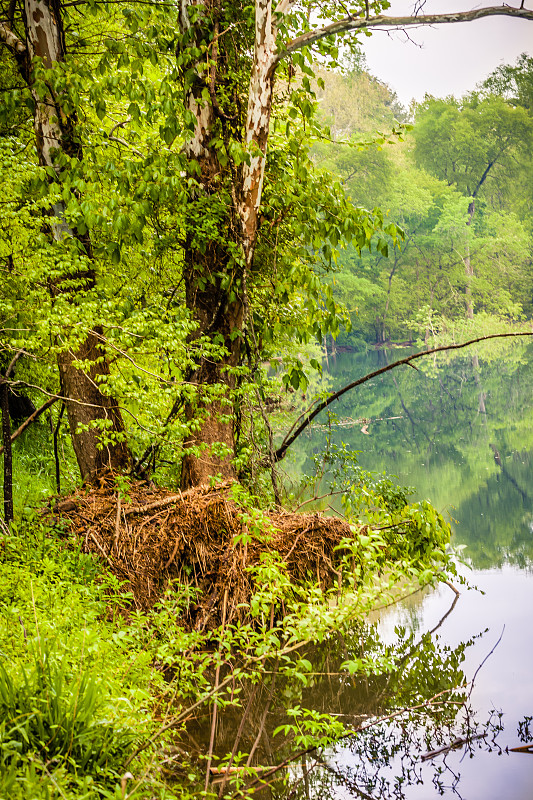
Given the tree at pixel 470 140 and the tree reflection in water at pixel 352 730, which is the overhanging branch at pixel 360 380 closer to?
the tree reflection in water at pixel 352 730

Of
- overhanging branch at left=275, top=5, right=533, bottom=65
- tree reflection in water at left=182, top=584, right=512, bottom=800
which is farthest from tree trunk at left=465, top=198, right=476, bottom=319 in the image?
tree reflection in water at left=182, top=584, right=512, bottom=800

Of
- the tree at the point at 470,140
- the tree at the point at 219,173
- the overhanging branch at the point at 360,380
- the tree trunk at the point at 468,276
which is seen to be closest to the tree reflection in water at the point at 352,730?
the tree at the point at 219,173

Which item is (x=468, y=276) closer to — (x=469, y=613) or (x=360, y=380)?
(x=469, y=613)

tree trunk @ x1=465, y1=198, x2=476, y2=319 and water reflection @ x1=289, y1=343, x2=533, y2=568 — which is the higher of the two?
tree trunk @ x1=465, y1=198, x2=476, y2=319

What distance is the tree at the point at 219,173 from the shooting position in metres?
6.05

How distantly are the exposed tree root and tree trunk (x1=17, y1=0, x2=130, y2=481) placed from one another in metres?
0.57

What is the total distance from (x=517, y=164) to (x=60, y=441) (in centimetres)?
3880

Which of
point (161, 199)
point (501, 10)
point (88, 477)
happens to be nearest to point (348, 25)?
point (501, 10)

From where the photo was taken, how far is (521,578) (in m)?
7.98

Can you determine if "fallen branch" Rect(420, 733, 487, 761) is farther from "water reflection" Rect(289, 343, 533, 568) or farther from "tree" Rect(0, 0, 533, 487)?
"water reflection" Rect(289, 343, 533, 568)

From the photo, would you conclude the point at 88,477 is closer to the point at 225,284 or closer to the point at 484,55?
the point at 225,284

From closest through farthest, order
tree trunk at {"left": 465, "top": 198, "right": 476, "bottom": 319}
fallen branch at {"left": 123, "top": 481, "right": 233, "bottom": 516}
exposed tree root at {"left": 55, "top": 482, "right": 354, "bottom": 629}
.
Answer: exposed tree root at {"left": 55, "top": 482, "right": 354, "bottom": 629}, fallen branch at {"left": 123, "top": 481, "right": 233, "bottom": 516}, tree trunk at {"left": 465, "top": 198, "right": 476, "bottom": 319}

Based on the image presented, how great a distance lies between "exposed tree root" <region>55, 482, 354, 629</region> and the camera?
18.1ft

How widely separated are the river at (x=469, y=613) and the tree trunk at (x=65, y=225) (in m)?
2.60
